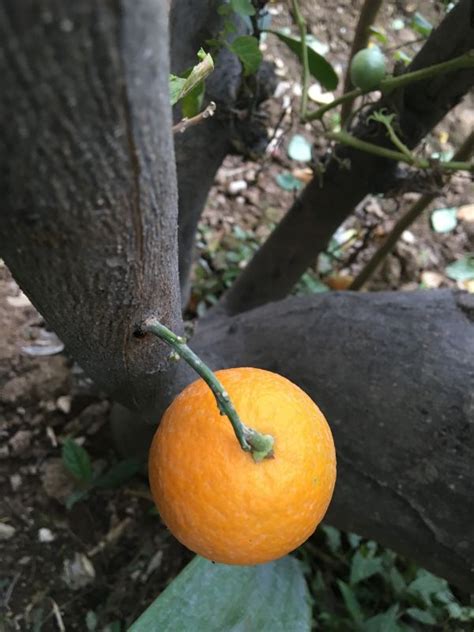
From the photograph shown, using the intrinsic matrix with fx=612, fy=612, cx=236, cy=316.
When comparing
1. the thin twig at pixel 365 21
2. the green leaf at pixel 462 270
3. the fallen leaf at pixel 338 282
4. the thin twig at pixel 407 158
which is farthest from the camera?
the fallen leaf at pixel 338 282

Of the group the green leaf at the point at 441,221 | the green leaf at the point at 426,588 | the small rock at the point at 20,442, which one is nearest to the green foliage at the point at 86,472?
the small rock at the point at 20,442

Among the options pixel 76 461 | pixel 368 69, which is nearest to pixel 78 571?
pixel 76 461

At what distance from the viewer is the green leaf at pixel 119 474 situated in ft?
3.85

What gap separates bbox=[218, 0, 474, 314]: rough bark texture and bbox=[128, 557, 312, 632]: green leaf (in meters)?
0.63

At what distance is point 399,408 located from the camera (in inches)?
30.9

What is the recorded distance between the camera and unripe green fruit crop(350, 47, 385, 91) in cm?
92

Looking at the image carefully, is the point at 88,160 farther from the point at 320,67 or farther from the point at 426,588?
the point at 426,588

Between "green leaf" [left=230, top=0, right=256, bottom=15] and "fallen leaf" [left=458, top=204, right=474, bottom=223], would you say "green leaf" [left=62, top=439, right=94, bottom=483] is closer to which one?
"green leaf" [left=230, top=0, right=256, bottom=15]

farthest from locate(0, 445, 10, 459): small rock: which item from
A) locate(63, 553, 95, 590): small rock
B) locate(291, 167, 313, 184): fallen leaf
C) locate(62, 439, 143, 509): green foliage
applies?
locate(291, 167, 313, 184): fallen leaf

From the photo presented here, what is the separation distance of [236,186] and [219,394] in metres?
1.65

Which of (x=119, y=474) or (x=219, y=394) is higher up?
(x=219, y=394)

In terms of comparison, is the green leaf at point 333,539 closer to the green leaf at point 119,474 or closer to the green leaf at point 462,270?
the green leaf at point 119,474

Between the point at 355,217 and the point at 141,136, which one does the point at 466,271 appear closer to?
the point at 355,217

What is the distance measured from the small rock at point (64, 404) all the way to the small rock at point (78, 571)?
0.31 meters
